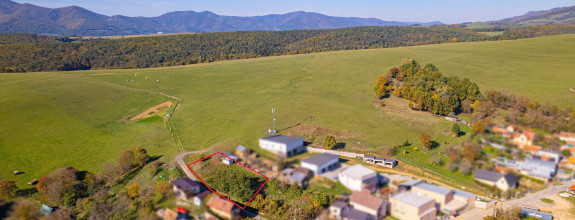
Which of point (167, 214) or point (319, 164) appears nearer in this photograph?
point (167, 214)

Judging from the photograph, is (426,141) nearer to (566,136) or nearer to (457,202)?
(566,136)

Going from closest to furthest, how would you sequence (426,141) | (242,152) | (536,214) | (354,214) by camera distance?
(354,214) → (242,152) → (536,214) → (426,141)

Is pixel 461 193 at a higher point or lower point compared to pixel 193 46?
lower

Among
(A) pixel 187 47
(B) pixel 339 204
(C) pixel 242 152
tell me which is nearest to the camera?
(B) pixel 339 204

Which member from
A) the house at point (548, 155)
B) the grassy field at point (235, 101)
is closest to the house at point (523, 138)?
the house at point (548, 155)

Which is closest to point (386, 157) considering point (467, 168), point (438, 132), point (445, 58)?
point (438, 132)

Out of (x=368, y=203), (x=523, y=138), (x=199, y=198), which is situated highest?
(x=523, y=138)

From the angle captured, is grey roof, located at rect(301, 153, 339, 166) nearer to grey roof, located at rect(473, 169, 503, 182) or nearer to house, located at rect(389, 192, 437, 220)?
house, located at rect(389, 192, 437, 220)

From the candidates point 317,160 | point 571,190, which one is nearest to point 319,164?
point 317,160

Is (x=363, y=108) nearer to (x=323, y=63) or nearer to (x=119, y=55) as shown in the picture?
(x=323, y=63)

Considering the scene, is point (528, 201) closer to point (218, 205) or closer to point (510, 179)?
point (510, 179)
